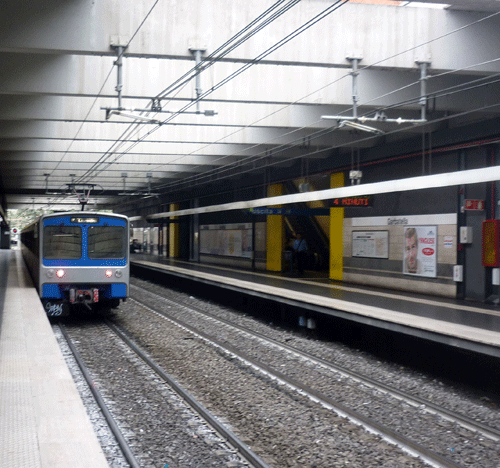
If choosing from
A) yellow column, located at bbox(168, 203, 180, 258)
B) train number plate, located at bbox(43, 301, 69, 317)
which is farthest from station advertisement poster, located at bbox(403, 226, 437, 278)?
yellow column, located at bbox(168, 203, 180, 258)

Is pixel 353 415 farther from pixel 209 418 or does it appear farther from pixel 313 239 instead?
pixel 313 239

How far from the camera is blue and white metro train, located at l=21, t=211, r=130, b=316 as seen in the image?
13289 mm

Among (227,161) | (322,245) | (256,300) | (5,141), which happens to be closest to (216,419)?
(256,300)

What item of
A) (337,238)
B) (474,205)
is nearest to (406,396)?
(474,205)

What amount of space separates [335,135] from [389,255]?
3600 mm

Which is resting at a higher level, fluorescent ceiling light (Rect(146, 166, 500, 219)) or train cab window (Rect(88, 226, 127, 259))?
fluorescent ceiling light (Rect(146, 166, 500, 219))

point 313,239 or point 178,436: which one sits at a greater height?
point 313,239

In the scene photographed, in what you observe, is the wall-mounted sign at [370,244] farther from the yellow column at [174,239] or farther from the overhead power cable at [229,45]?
the yellow column at [174,239]

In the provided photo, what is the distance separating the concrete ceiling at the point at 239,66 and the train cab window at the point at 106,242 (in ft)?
8.47

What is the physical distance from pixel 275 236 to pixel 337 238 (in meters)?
4.76

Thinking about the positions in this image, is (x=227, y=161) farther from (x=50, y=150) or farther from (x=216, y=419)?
(x=216, y=419)

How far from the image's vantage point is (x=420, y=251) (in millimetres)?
14773

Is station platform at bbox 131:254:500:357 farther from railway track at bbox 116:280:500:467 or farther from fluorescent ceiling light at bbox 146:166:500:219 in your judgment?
fluorescent ceiling light at bbox 146:166:500:219

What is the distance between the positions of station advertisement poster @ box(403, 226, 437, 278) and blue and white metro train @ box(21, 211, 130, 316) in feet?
22.7
